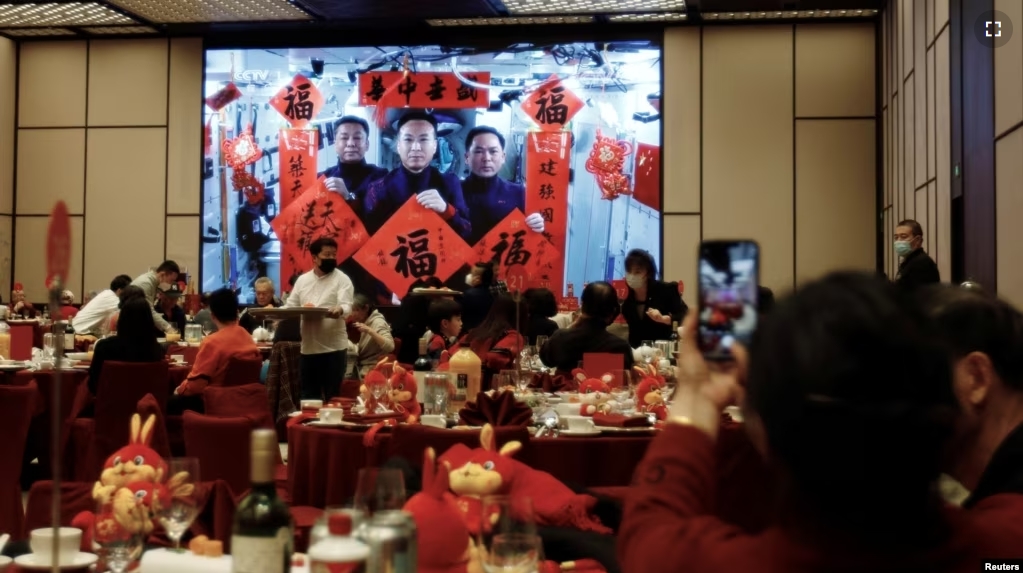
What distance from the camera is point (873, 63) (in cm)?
1084

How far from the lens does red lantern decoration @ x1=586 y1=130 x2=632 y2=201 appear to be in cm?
1091

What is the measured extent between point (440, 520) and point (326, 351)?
217 inches

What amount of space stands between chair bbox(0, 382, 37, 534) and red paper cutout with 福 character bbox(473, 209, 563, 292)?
685 centimetres

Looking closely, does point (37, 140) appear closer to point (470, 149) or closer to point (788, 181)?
point (470, 149)

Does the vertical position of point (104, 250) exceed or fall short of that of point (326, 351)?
it exceeds it

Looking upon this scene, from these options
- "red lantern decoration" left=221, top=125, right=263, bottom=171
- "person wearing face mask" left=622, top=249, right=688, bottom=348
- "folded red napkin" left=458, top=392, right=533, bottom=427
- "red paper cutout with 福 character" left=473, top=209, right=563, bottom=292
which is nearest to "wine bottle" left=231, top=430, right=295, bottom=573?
"folded red napkin" left=458, top=392, right=533, bottom=427

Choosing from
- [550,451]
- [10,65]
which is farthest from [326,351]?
[10,65]

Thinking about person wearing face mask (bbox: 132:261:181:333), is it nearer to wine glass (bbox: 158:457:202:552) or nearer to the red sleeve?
wine glass (bbox: 158:457:202:552)

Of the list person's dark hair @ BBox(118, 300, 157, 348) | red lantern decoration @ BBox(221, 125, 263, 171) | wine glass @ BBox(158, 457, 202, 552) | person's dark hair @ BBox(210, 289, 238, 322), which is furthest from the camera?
red lantern decoration @ BBox(221, 125, 263, 171)

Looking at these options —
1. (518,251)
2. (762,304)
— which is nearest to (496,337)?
(762,304)

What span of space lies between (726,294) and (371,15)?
32.9 ft

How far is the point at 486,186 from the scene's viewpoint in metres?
11.1

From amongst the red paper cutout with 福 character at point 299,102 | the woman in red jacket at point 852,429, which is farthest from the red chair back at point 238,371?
the red paper cutout with 福 character at point 299,102

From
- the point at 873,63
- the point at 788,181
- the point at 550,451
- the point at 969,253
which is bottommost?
the point at 550,451
